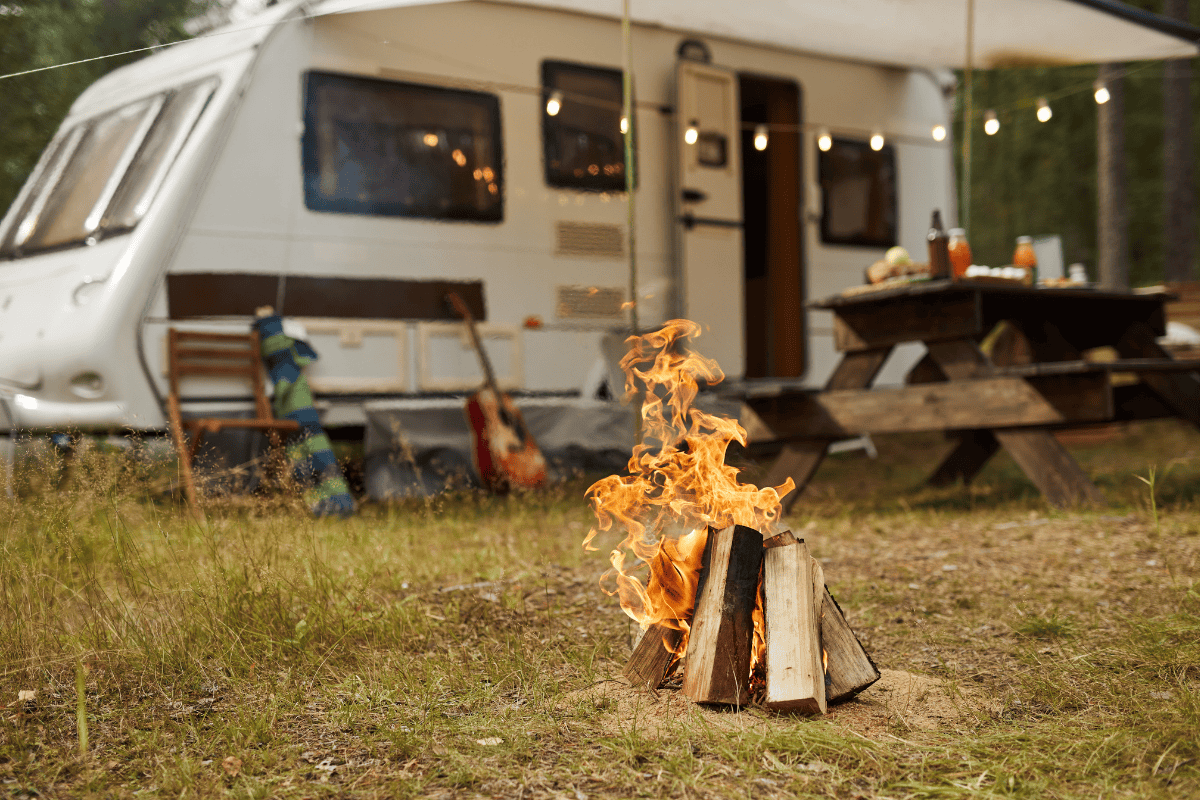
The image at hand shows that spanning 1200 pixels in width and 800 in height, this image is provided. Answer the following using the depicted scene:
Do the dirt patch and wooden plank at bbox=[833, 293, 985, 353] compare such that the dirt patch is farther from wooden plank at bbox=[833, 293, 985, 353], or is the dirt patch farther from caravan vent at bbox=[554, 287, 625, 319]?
caravan vent at bbox=[554, 287, 625, 319]

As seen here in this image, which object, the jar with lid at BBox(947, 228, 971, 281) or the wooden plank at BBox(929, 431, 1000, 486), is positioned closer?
the jar with lid at BBox(947, 228, 971, 281)

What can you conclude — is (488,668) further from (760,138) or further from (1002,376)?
(760,138)

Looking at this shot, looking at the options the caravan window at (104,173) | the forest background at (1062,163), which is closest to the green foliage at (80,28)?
the caravan window at (104,173)

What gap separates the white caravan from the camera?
5.11 metres

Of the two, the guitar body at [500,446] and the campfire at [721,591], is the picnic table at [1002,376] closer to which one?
the guitar body at [500,446]

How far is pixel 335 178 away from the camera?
218 inches

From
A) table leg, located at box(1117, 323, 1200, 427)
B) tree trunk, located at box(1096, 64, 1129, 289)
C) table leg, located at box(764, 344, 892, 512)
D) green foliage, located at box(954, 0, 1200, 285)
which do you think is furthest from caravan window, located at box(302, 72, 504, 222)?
green foliage, located at box(954, 0, 1200, 285)

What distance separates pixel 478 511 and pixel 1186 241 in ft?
31.7

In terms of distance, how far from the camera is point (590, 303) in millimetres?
6289

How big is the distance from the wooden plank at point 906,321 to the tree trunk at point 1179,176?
8007 mm

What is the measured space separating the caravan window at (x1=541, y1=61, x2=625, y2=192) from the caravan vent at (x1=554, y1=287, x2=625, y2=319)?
2.10 feet

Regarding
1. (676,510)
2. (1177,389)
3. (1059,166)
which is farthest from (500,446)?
(1059,166)

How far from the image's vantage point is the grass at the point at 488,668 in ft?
6.25

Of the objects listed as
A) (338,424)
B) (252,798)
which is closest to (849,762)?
(252,798)
